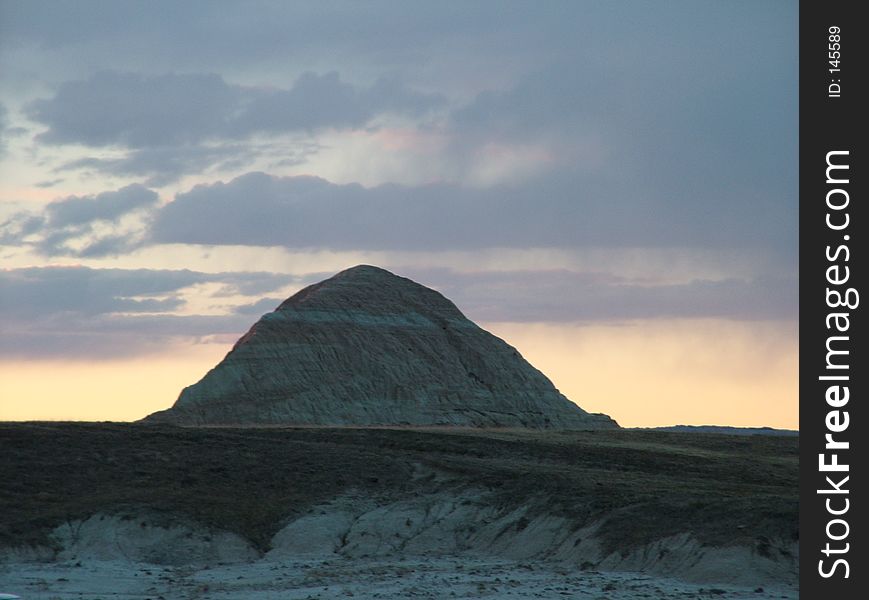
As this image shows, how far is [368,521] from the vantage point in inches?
1719

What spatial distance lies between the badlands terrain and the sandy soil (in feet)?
0.30

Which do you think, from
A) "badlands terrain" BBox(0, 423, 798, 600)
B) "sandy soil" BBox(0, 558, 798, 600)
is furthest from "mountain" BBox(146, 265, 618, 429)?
"sandy soil" BBox(0, 558, 798, 600)

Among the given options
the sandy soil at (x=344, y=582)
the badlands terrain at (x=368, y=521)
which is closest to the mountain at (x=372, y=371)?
the badlands terrain at (x=368, y=521)

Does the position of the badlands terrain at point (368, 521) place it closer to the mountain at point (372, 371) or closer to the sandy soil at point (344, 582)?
the sandy soil at point (344, 582)

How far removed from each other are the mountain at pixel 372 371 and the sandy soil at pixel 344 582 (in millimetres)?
44813

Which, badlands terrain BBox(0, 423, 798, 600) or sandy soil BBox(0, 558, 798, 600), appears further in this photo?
badlands terrain BBox(0, 423, 798, 600)

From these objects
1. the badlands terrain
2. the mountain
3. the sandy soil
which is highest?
the mountain

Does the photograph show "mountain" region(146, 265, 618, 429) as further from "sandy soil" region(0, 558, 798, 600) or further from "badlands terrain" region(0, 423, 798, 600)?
"sandy soil" region(0, 558, 798, 600)

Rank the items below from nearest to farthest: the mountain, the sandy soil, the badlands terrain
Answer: the sandy soil, the badlands terrain, the mountain

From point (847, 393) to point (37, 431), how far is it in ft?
110

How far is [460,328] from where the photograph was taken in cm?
9994


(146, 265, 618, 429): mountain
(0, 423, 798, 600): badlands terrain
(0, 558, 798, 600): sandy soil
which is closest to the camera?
(0, 558, 798, 600): sandy soil

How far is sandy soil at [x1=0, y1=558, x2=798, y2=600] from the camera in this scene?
110 ft

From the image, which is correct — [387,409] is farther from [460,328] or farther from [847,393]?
[847,393]
